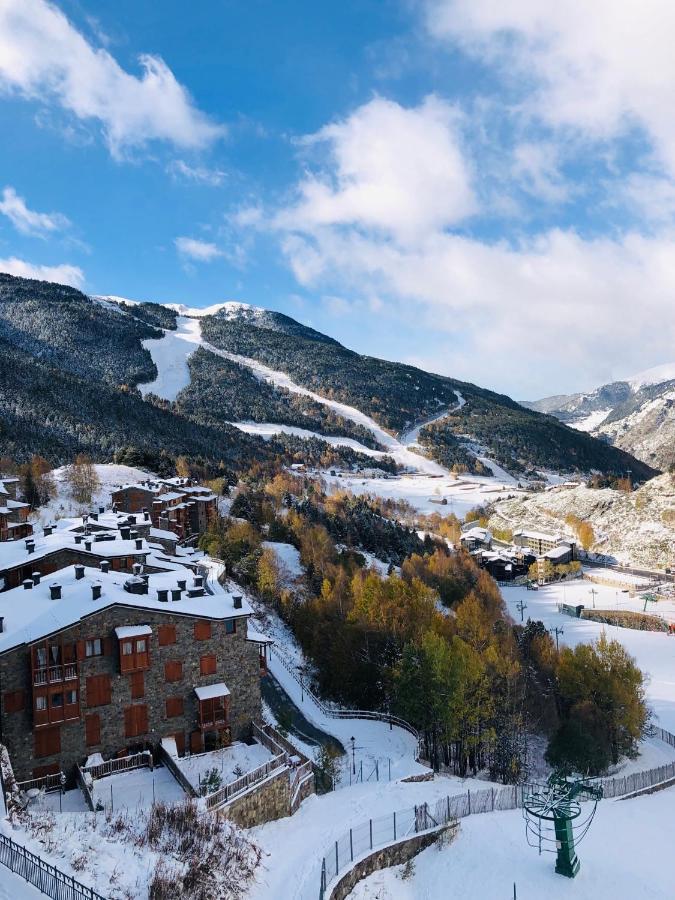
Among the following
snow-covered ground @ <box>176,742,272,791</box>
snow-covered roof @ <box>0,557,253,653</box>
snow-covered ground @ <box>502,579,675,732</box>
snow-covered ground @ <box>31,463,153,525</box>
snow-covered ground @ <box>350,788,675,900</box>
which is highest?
snow-covered ground @ <box>31,463,153,525</box>

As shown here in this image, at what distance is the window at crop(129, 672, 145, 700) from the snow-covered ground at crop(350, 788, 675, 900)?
1371 cm

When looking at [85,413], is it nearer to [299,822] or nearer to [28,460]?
[28,460]

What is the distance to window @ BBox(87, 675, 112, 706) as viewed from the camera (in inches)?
1109

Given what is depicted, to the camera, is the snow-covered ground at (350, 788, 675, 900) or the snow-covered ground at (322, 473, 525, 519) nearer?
the snow-covered ground at (350, 788, 675, 900)

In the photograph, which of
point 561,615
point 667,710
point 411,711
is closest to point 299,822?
point 411,711

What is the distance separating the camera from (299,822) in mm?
24859

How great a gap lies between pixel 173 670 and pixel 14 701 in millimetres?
7255

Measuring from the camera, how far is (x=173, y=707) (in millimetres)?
30094

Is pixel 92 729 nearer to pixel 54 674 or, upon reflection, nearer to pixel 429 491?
pixel 54 674

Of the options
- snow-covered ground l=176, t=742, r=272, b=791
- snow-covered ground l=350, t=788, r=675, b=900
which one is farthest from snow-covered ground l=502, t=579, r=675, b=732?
snow-covered ground l=176, t=742, r=272, b=791

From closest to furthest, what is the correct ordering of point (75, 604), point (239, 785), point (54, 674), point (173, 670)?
point (239, 785) → point (54, 674) → point (75, 604) → point (173, 670)

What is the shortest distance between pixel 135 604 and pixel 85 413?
119 m

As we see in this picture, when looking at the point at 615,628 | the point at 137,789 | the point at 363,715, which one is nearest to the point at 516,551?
the point at 615,628

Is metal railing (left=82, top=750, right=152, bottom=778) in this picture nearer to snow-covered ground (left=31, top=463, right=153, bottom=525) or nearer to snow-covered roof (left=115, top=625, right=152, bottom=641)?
snow-covered roof (left=115, top=625, right=152, bottom=641)
